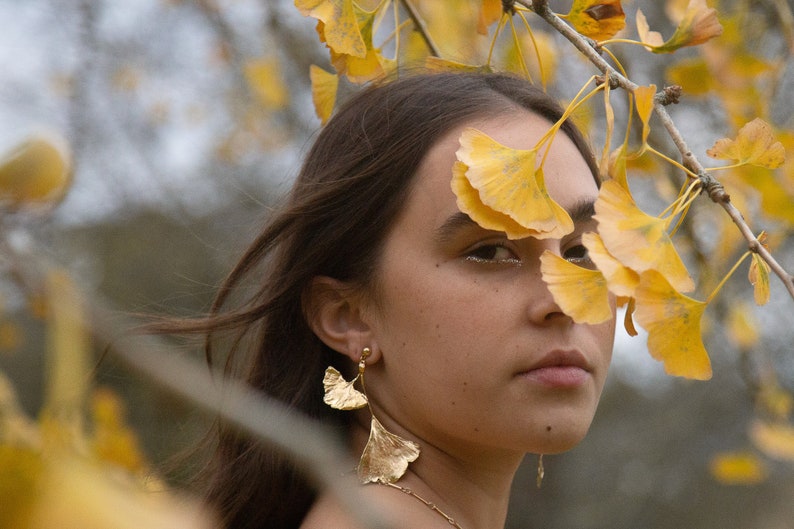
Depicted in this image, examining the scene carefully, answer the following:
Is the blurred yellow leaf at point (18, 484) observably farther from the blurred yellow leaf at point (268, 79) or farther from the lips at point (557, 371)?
the blurred yellow leaf at point (268, 79)

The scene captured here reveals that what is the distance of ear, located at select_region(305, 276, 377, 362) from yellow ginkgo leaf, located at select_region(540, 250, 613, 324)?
430mm

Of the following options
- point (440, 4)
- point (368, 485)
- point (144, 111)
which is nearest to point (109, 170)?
point (144, 111)

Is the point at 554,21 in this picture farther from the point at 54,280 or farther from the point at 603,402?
the point at 603,402

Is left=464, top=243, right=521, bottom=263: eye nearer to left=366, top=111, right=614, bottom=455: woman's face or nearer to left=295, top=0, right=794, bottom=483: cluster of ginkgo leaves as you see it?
left=366, top=111, right=614, bottom=455: woman's face

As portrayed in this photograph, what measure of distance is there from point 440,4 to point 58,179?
7.39ft

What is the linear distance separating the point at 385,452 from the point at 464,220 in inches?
12.2

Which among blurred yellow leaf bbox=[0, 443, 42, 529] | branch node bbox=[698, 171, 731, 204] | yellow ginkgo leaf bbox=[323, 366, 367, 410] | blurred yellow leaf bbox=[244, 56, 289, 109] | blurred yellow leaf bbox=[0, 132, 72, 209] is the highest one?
blurred yellow leaf bbox=[0, 132, 72, 209]

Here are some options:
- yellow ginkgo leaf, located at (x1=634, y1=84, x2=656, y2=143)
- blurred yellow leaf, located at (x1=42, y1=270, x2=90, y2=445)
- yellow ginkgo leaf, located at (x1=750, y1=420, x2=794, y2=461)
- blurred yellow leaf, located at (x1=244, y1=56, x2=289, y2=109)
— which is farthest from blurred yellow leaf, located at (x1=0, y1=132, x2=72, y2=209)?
blurred yellow leaf, located at (x1=244, y1=56, x2=289, y2=109)

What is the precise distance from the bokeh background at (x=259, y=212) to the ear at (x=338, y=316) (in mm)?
745

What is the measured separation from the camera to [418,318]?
1.19 meters

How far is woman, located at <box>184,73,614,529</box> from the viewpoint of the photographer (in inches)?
44.3

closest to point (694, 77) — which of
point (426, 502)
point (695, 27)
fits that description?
point (695, 27)

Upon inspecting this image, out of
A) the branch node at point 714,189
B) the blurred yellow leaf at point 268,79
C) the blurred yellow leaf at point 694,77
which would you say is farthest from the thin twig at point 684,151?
the blurred yellow leaf at point 268,79

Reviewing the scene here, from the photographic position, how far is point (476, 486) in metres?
1.28
